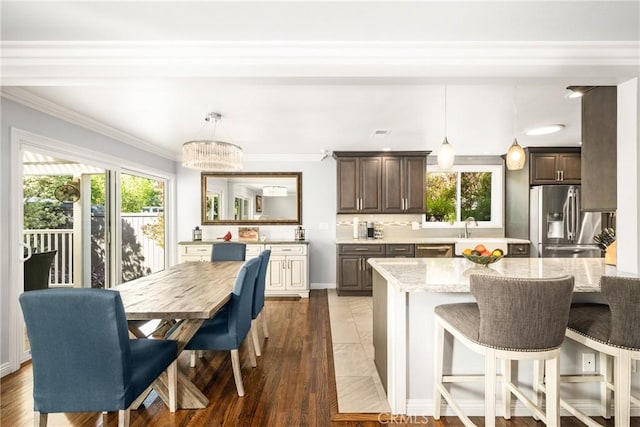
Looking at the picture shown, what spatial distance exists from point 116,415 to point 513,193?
5837 mm

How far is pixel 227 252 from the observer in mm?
4156

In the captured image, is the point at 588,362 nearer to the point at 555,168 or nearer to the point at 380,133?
the point at 380,133

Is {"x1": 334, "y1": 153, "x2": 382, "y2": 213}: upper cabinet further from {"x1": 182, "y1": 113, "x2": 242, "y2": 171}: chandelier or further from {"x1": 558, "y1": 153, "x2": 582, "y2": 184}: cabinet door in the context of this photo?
{"x1": 558, "y1": 153, "x2": 582, "y2": 184}: cabinet door

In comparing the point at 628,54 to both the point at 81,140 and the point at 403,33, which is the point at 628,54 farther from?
the point at 81,140

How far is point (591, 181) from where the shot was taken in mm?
2426

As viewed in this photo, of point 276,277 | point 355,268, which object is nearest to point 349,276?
point 355,268

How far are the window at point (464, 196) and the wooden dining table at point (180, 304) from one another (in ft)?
13.3

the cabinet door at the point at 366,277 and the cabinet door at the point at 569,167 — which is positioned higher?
the cabinet door at the point at 569,167

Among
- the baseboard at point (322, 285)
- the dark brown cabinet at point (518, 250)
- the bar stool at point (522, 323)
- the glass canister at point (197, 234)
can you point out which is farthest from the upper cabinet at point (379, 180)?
the bar stool at point (522, 323)

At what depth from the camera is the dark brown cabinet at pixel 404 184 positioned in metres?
5.36

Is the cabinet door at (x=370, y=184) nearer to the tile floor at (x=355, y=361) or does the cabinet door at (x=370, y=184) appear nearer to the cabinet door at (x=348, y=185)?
the cabinet door at (x=348, y=185)

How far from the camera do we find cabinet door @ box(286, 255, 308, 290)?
5.18 m

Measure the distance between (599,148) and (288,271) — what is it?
401 centimetres

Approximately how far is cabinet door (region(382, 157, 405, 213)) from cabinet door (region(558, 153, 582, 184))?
2.35 metres
